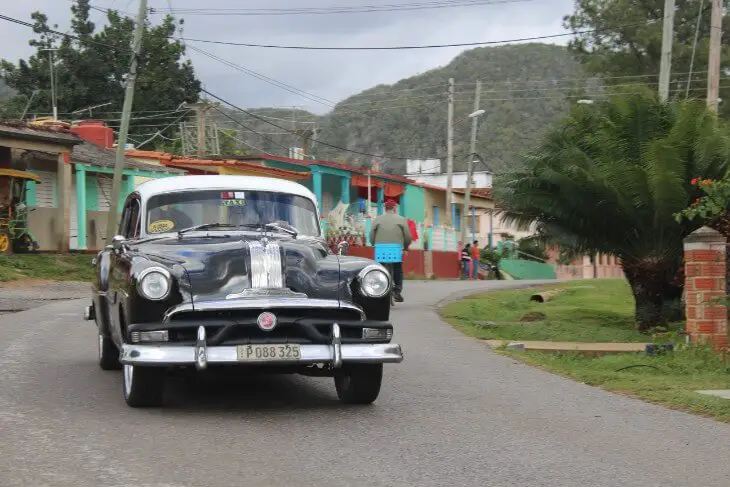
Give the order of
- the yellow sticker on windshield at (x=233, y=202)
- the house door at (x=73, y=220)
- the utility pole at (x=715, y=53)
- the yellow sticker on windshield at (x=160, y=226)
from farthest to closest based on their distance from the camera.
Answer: the house door at (x=73, y=220) < the utility pole at (x=715, y=53) < the yellow sticker on windshield at (x=233, y=202) < the yellow sticker on windshield at (x=160, y=226)

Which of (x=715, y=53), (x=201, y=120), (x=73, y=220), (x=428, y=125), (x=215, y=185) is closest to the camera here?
(x=215, y=185)

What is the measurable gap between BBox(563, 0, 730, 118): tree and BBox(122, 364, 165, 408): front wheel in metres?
48.3

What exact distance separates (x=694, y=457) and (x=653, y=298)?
10623mm

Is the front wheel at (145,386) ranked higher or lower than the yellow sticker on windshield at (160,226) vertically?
lower

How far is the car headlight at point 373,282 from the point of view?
303 inches

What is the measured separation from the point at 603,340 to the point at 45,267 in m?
16.2

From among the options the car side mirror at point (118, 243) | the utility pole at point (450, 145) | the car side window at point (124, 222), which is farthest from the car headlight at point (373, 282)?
the utility pole at point (450, 145)

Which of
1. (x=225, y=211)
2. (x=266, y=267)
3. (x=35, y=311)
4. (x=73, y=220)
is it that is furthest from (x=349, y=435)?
(x=73, y=220)

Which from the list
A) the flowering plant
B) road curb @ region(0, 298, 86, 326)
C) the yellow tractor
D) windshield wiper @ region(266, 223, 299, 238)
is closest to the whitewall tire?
windshield wiper @ region(266, 223, 299, 238)

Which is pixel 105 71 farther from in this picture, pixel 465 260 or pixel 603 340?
pixel 603 340

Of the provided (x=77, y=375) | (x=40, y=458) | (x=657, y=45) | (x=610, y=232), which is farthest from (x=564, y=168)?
(x=657, y=45)

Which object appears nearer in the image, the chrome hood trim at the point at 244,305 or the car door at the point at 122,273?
the chrome hood trim at the point at 244,305

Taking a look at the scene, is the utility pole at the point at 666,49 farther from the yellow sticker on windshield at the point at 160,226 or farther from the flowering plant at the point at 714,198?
the yellow sticker on windshield at the point at 160,226

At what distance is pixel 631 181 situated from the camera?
16094 millimetres
